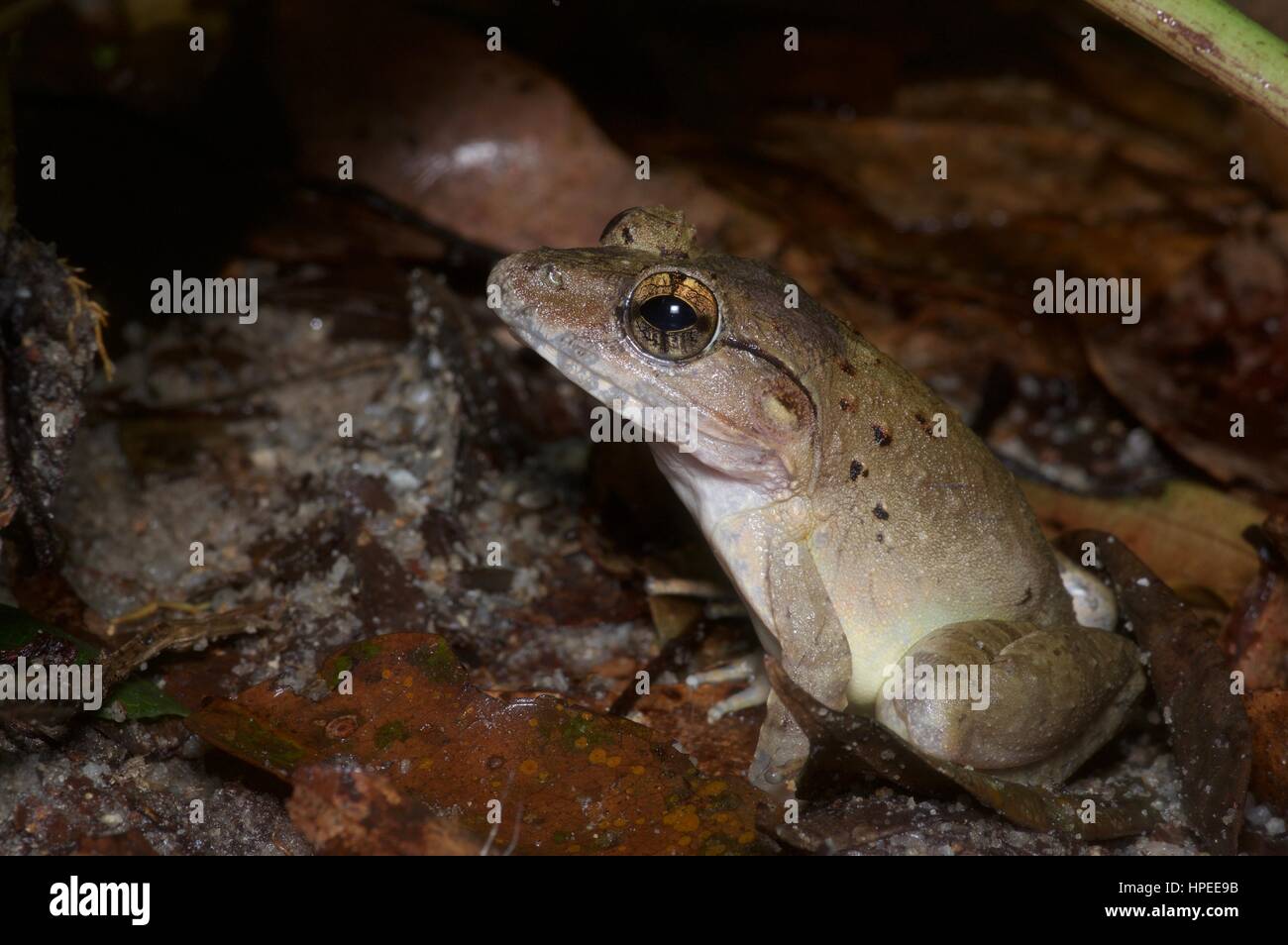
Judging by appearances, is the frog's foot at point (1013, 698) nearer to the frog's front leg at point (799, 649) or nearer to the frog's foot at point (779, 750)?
the frog's front leg at point (799, 649)

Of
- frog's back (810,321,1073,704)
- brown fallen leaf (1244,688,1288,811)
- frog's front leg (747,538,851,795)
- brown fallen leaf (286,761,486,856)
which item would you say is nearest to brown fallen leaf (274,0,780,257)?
frog's back (810,321,1073,704)

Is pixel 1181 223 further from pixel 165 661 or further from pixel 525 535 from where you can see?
pixel 165 661

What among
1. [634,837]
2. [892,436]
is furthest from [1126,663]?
[634,837]

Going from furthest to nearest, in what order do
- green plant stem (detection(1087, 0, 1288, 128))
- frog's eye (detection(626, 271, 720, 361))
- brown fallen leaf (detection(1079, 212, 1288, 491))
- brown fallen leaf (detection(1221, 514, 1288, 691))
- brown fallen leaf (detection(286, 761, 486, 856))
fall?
brown fallen leaf (detection(1079, 212, 1288, 491)) < brown fallen leaf (detection(1221, 514, 1288, 691)) < frog's eye (detection(626, 271, 720, 361)) < green plant stem (detection(1087, 0, 1288, 128)) < brown fallen leaf (detection(286, 761, 486, 856))

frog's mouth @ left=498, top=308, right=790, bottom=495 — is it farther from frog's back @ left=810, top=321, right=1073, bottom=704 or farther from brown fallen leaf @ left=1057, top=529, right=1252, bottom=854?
brown fallen leaf @ left=1057, top=529, right=1252, bottom=854

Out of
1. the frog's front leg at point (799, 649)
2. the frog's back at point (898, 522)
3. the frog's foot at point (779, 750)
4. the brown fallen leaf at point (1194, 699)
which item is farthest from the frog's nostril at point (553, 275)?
the brown fallen leaf at point (1194, 699)

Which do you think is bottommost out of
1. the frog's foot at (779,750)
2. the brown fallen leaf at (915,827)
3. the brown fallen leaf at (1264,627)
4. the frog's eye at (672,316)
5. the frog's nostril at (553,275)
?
the brown fallen leaf at (915,827)
